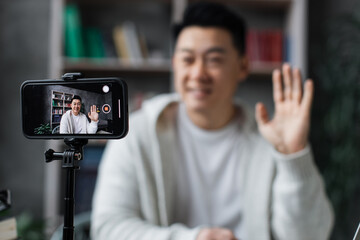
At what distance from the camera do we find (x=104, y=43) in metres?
2.33

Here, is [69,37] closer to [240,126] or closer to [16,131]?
[16,131]

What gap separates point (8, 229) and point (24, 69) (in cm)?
222

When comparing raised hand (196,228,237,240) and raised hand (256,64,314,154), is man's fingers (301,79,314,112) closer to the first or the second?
raised hand (256,64,314,154)

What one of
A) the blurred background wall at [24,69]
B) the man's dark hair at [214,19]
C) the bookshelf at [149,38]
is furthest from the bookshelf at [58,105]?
the blurred background wall at [24,69]

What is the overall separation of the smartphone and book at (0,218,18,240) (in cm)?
16

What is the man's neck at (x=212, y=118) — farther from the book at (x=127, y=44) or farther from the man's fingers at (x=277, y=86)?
the book at (x=127, y=44)

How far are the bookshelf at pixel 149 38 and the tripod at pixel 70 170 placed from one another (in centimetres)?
174

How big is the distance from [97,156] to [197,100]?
121 centimetres

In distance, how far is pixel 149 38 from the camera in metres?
2.62

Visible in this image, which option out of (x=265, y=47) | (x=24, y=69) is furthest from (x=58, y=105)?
(x=24, y=69)

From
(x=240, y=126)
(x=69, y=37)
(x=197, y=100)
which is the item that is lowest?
(x=240, y=126)

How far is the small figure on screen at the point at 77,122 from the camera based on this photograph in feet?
1.67

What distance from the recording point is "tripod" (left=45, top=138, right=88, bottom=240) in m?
0.49

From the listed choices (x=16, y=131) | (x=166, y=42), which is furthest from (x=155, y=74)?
(x=16, y=131)
